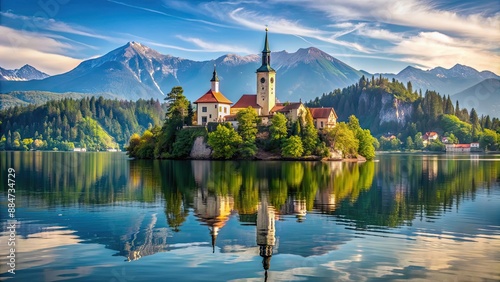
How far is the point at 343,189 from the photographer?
40094 mm

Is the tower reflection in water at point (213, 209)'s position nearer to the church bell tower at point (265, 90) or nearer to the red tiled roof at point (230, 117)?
the red tiled roof at point (230, 117)

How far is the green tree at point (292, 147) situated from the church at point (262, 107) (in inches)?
382

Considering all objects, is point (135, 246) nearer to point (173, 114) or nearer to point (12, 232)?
point (12, 232)

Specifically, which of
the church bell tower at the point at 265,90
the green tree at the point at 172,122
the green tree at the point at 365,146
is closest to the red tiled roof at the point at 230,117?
the church bell tower at the point at 265,90

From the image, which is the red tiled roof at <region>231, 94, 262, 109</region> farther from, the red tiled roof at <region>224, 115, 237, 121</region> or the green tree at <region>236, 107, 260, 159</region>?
the green tree at <region>236, 107, 260, 159</region>

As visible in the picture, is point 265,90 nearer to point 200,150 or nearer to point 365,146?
point 200,150

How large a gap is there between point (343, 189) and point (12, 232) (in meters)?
25.5

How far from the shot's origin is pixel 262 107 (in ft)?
370

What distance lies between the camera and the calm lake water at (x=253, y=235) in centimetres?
1614

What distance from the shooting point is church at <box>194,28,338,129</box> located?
108 m

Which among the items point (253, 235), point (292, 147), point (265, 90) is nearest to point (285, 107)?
point (265, 90)

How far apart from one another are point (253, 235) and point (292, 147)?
7458 centimetres

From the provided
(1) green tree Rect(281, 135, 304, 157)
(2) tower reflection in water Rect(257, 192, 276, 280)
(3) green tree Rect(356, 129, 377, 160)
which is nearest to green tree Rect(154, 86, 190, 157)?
(1) green tree Rect(281, 135, 304, 157)

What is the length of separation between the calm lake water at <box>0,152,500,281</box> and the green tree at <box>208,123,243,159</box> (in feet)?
195
